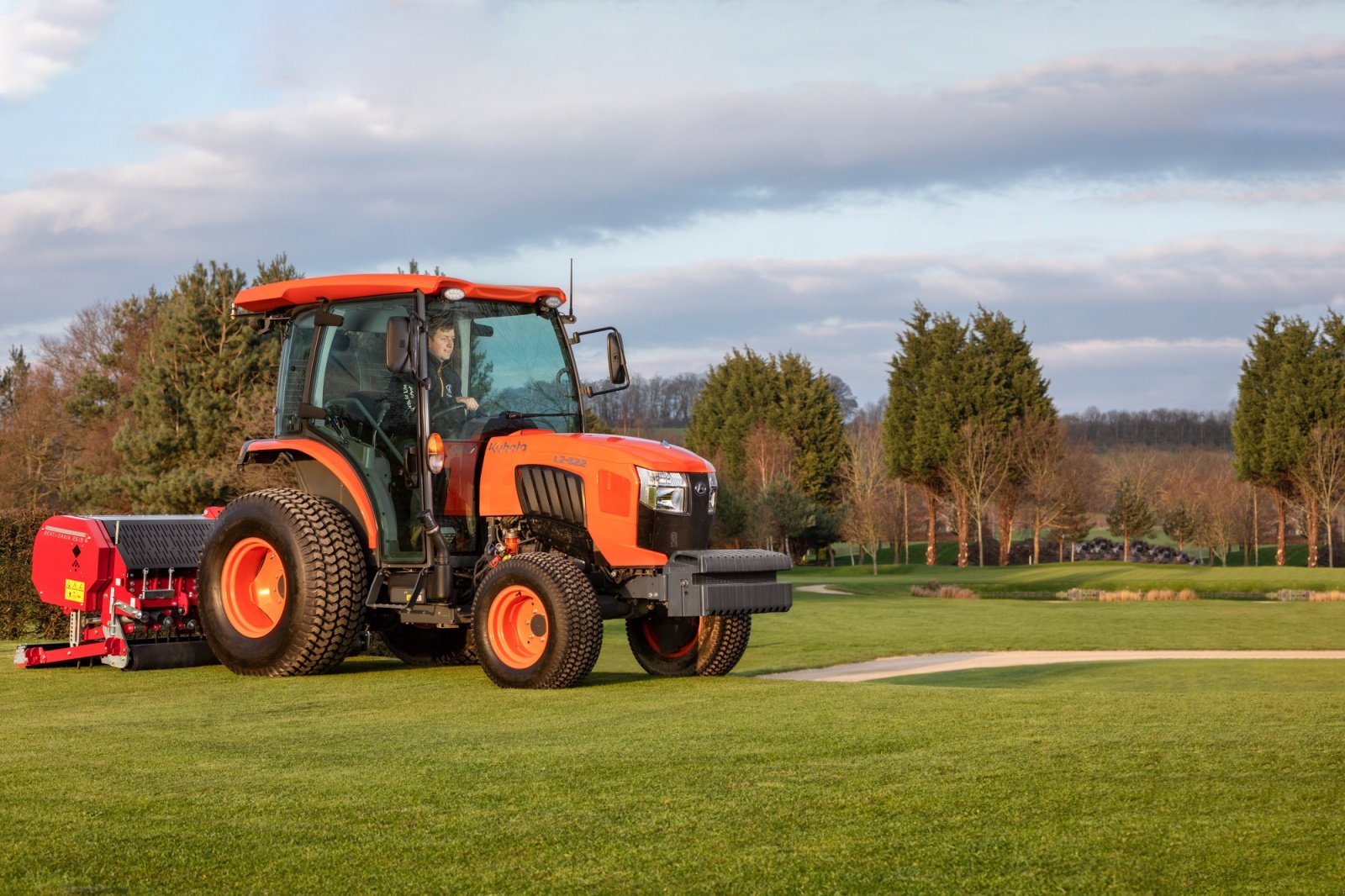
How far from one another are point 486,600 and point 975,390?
167ft

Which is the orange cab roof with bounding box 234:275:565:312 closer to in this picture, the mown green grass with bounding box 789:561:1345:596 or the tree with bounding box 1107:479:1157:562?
the mown green grass with bounding box 789:561:1345:596

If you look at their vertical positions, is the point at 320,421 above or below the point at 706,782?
above

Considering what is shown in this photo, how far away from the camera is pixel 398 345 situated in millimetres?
8688

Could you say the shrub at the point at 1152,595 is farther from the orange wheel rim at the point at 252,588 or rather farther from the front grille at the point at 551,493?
the orange wheel rim at the point at 252,588

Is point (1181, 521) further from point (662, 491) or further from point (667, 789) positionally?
point (667, 789)

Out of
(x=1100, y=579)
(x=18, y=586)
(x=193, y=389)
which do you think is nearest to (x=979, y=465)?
(x=1100, y=579)

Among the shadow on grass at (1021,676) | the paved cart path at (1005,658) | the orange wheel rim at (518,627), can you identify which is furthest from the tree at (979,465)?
the orange wheel rim at (518,627)

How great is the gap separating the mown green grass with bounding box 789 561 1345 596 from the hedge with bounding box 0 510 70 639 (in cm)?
2694

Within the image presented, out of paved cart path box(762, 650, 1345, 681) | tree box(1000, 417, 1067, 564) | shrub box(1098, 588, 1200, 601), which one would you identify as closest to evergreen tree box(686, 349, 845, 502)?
tree box(1000, 417, 1067, 564)

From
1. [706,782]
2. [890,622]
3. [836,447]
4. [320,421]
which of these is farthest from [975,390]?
[706,782]

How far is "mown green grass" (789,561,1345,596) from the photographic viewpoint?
125ft

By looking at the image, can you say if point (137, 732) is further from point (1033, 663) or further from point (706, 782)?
point (1033, 663)

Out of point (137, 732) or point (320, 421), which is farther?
point (320, 421)

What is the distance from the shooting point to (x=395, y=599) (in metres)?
9.48
